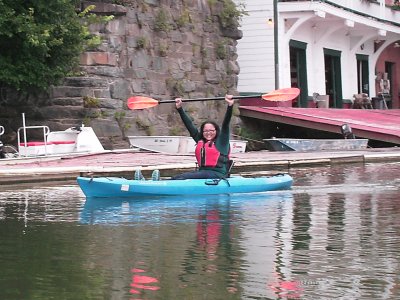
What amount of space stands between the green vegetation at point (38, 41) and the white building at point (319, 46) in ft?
33.7

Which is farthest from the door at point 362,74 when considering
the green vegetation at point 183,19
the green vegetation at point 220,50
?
the green vegetation at point 183,19

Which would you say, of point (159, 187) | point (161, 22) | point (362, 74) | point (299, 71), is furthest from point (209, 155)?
point (362, 74)

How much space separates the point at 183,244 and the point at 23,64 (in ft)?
39.9

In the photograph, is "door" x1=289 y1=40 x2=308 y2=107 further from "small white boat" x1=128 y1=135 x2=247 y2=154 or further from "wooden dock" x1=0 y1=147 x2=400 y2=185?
"small white boat" x1=128 y1=135 x2=247 y2=154

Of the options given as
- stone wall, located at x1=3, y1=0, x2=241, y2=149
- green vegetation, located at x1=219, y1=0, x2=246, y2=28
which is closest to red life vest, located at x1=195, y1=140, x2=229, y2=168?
stone wall, located at x1=3, y1=0, x2=241, y2=149

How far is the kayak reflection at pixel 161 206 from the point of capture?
1125 cm

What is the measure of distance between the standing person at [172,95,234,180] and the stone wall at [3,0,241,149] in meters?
8.95

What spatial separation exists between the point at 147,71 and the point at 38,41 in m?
6.00

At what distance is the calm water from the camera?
6.78 meters

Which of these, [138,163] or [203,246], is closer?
[203,246]

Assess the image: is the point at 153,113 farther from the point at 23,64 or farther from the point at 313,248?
the point at 313,248

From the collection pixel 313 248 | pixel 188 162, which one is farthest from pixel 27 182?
pixel 313 248

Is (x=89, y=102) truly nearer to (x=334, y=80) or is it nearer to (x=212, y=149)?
(x=212, y=149)

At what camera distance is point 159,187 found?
13.6 metres
